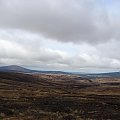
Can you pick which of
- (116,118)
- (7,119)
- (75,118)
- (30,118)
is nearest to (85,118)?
(75,118)

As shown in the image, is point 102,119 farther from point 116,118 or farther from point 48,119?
point 48,119

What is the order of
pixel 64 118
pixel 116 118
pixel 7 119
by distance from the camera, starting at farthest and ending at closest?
pixel 116 118 → pixel 64 118 → pixel 7 119

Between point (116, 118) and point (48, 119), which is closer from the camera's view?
point (48, 119)

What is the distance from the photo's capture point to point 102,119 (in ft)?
133

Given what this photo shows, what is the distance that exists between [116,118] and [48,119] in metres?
10.3

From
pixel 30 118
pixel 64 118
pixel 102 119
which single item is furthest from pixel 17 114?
pixel 102 119

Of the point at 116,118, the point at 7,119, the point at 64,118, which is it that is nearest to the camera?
the point at 7,119

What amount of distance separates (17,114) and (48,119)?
6551 millimetres

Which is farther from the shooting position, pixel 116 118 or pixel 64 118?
pixel 116 118

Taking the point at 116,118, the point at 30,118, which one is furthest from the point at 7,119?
the point at 116,118

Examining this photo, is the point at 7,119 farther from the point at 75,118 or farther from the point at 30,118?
the point at 75,118

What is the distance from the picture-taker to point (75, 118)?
40.5m

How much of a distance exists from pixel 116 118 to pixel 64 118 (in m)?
7.92

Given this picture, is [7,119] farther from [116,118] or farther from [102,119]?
[116,118]
